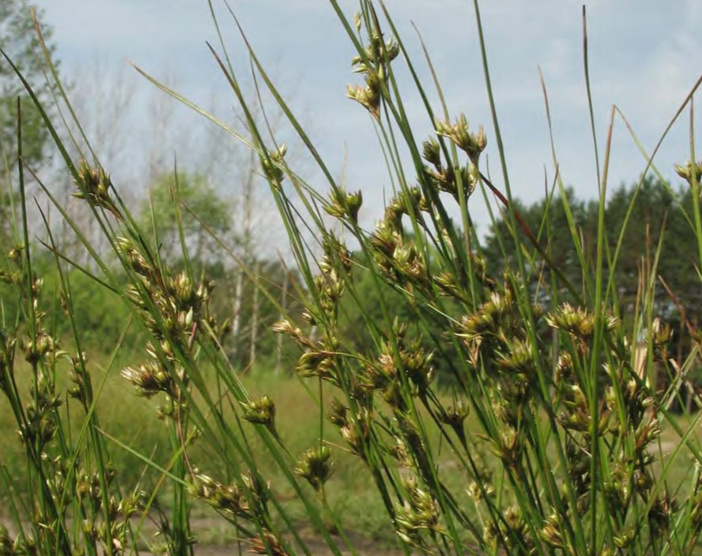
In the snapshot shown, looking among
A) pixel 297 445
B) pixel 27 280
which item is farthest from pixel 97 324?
pixel 27 280

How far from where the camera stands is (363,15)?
144 cm

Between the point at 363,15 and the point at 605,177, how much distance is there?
1.39 feet

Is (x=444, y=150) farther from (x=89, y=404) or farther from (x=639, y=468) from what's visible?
(x=89, y=404)

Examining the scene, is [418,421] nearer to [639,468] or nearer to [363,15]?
[639,468]

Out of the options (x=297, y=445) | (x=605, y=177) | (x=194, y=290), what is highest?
(x=605, y=177)

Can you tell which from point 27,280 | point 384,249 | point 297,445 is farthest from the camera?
point 297,445

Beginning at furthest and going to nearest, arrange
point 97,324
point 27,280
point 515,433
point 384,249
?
point 97,324
point 27,280
point 384,249
point 515,433

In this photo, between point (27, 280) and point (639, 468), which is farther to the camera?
point (27, 280)

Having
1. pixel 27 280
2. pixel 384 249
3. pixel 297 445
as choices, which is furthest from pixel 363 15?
pixel 297 445

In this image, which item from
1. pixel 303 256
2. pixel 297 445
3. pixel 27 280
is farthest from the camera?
pixel 297 445

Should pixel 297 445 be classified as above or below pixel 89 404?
below

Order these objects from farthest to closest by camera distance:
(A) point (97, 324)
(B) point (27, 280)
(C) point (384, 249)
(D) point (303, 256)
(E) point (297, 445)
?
(A) point (97, 324), (E) point (297, 445), (B) point (27, 280), (D) point (303, 256), (C) point (384, 249)

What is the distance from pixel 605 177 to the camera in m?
1.32

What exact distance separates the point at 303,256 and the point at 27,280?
21.8 inches
